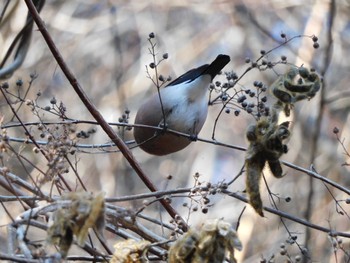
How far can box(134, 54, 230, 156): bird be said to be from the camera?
3.25 m

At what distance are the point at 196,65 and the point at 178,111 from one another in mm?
4004

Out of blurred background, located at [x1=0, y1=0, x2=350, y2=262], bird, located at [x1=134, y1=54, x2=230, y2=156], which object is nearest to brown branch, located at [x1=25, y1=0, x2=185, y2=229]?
bird, located at [x1=134, y1=54, x2=230, y2=156]

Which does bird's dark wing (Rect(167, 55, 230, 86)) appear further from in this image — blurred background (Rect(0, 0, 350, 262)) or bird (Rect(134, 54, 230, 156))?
blurred background (Rect(0, 0, 350, 262))

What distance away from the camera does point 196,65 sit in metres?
7.39

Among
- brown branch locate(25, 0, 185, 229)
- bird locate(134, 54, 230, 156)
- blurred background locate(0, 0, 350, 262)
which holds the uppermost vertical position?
blurred background locate(0, 0, 350, 262)

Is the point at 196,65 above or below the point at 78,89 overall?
above

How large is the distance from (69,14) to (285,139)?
19.5 ft

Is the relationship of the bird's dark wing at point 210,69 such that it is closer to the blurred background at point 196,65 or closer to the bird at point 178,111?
the bird at point 178,111

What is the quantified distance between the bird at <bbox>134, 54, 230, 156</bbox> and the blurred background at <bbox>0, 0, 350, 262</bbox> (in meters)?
2.53

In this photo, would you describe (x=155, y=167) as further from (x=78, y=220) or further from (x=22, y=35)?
(x=78, y=220)

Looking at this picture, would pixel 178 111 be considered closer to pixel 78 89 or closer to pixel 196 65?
pixel 78 89

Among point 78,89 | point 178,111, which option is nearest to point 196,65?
point 178,111

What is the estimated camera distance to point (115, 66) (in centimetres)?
718

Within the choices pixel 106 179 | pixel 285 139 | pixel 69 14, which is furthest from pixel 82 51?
pixel 285 139
